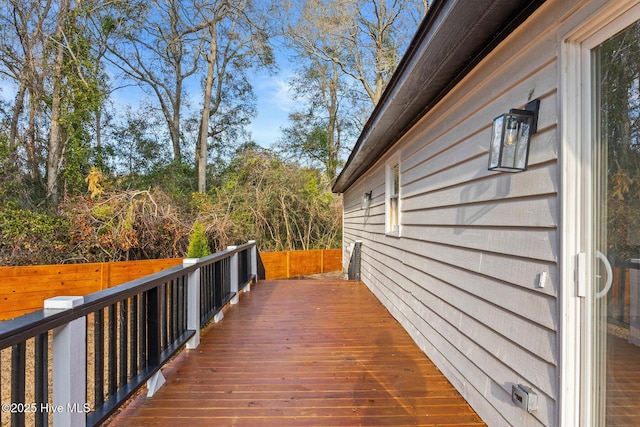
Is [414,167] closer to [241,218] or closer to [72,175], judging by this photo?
[241,218]

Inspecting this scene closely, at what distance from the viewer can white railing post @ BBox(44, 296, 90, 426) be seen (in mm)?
1500

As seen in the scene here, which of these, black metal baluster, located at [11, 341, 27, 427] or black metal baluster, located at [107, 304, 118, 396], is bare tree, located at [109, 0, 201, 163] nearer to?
black metal baluster, located at [107, 304, 118, 396]

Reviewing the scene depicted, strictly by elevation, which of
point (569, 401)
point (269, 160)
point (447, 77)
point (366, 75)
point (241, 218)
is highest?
point (366, 75)

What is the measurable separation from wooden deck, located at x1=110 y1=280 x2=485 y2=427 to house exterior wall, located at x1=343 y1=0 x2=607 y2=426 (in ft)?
0.86

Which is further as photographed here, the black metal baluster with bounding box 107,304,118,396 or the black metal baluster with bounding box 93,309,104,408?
the black metal baluster with bounding box 107,304,118,396

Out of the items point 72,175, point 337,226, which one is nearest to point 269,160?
point 337,226

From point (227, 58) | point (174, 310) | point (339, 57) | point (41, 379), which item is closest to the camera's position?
point (41, 379)

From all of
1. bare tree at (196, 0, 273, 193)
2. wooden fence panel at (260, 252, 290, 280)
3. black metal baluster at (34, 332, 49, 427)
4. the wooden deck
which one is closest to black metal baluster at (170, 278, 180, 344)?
the wooden deck

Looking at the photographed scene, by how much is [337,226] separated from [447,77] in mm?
10196

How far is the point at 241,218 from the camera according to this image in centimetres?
1083

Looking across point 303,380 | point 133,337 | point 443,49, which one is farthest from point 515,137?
point 133,337

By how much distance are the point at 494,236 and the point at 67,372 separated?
7.34ft

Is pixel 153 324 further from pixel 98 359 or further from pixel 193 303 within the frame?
pixel 193 303

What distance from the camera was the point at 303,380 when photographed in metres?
2.66
